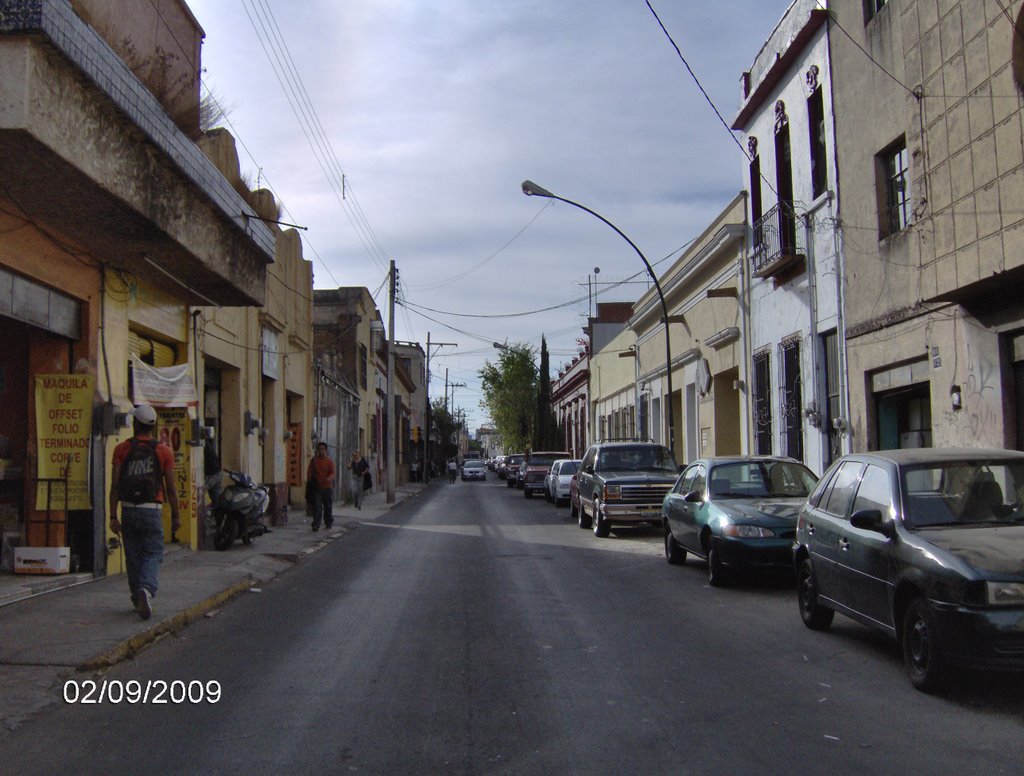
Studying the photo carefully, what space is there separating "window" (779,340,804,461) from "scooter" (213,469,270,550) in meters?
10.6

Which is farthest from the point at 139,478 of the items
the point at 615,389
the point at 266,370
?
the point at 615,389

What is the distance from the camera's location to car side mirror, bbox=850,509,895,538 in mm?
6523

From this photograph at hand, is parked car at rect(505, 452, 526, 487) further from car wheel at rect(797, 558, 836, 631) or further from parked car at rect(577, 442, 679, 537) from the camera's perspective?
car wheel at rect(797, 558, 836, 631)

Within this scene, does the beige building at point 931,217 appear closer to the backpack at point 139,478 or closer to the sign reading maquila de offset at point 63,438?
the backpack at point 139,478

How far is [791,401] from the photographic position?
19.6 meters

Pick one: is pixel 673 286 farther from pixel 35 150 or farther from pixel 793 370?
pixel 35 150

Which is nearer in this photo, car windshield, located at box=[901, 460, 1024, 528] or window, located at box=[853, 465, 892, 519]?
car windshield, located at box=[901, 460, 1024, 528]

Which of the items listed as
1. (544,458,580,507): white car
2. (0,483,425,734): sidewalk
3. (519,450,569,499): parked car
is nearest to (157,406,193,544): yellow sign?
(0,483,425,734): sidewalk

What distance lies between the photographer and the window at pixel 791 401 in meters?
19.1

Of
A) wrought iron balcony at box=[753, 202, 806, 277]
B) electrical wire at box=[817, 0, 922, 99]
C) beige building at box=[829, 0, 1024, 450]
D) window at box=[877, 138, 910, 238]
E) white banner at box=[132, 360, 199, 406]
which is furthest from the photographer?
wrought iron balcony at box=[753, 202, 806, 277]

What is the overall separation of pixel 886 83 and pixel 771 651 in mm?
10783

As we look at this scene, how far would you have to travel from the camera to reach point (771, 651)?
7340 millimetres

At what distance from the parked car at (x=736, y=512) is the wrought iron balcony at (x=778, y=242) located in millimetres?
Result: 7074

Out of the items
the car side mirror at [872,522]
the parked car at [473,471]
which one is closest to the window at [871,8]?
the car side mirror at [872,522]
